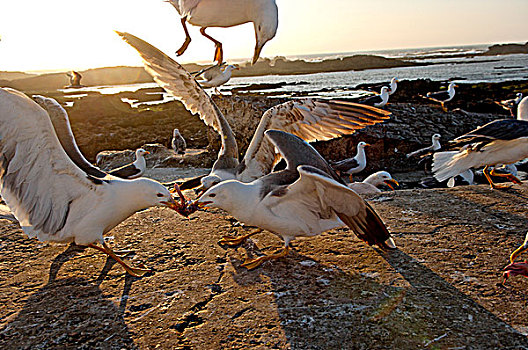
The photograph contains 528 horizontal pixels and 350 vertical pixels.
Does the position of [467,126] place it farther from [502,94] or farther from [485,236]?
[502,94]

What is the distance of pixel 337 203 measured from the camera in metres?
2.57

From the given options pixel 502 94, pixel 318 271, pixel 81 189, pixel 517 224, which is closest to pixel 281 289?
pixel 318 271

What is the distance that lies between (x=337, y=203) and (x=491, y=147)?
2.94 metres

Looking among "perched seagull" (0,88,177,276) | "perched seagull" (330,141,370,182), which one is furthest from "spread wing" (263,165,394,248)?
"perched seagull" (330,141,370,182)

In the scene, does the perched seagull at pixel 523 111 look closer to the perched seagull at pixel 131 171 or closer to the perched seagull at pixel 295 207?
the perched seagull at pixel 295 207

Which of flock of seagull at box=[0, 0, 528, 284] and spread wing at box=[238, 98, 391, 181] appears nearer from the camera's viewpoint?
flock of seagull at box=[0, 0, 528, 284]

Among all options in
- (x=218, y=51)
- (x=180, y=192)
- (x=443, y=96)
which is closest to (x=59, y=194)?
(x=180, y=192)

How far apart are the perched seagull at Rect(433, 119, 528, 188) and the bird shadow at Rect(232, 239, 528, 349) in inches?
98.1

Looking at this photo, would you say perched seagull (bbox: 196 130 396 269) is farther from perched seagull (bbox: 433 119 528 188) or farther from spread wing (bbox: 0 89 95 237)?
perched seagull (bbox: 433 119 528 188)

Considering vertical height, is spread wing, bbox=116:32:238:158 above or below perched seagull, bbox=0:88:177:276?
above

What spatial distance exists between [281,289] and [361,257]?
0.69m

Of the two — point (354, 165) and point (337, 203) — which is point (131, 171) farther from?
point (337, 203)

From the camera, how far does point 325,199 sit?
2580 mm

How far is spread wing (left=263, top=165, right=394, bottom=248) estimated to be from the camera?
2.49 m
